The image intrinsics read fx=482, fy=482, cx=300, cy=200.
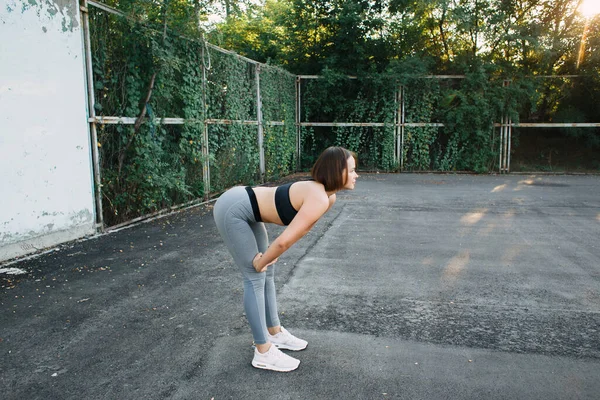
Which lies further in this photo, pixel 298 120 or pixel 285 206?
pixel 298 120

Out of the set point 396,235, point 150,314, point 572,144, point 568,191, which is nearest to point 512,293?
point 396,235

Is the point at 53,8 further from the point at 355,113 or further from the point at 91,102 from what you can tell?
the point at 355,113

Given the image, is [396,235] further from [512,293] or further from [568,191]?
[568,191]

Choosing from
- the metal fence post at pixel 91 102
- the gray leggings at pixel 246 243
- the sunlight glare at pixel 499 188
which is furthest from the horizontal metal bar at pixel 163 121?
the sunlight glare at pixel 499 188

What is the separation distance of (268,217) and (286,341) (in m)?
0.88

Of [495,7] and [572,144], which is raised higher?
[495,7]

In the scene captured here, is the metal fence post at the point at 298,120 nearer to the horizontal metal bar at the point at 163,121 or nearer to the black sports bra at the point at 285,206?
the horizontal metal bar at the point at 163,121

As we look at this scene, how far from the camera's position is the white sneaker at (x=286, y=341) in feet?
10.2

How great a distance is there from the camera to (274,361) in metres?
2.87

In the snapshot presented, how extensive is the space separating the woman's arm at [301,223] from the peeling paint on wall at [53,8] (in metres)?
4.40

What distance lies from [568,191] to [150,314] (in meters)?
10.1

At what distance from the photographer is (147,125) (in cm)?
718

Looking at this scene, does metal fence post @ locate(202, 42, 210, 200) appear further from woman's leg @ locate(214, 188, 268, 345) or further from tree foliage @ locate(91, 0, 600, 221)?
woman's leg @ locate(214, 188, 268, 345)

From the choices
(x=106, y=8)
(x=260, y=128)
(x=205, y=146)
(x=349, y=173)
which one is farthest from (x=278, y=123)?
(x=349, y=173)
